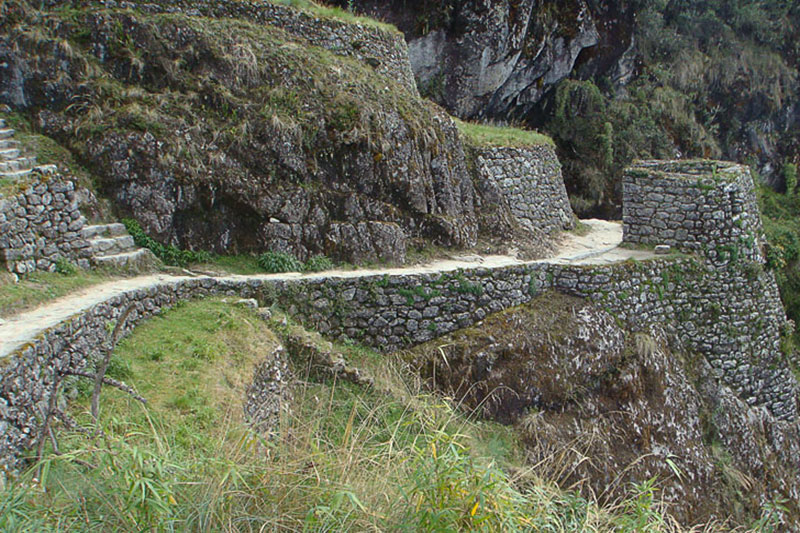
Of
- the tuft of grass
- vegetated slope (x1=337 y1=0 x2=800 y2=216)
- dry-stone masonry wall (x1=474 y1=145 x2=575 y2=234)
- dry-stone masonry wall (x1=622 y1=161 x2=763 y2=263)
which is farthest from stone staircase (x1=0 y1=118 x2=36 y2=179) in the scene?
vegetated slope (x1=337 y1=0 x2=800 y2=216)

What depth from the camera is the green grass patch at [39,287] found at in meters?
7.92

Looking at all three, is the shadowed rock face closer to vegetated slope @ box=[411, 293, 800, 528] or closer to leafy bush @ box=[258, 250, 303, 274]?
vegetated slope @ box=[411, 293, 800, 528]

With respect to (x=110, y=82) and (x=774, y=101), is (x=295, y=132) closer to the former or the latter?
(x=110, y=82)

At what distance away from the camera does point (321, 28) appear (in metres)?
14.9

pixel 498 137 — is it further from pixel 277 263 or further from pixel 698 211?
pixel 277 263

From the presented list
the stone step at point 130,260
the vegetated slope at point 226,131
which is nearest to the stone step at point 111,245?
the stone step at point 130,260

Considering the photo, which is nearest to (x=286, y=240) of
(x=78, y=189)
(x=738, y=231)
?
(x=78, y=189)

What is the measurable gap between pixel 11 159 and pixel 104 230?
167 cm

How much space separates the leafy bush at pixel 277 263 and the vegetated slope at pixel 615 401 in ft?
8.61

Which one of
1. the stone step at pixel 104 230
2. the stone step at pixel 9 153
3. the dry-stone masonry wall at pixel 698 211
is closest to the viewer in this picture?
the stone step at pixel 9 153

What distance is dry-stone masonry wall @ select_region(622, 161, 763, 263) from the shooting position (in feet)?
44.8

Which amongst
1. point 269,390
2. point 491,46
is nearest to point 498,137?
point 491,46

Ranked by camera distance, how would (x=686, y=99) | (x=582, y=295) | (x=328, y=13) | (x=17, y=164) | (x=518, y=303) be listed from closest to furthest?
(x=17, y=164) < (x=518, y=303) < (x=582, y=295) < (x=328, y=13) < (x=686, y=99)

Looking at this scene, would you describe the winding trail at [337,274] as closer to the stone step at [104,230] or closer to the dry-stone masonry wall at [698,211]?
the dry-stone masonry wall at [698,211]
